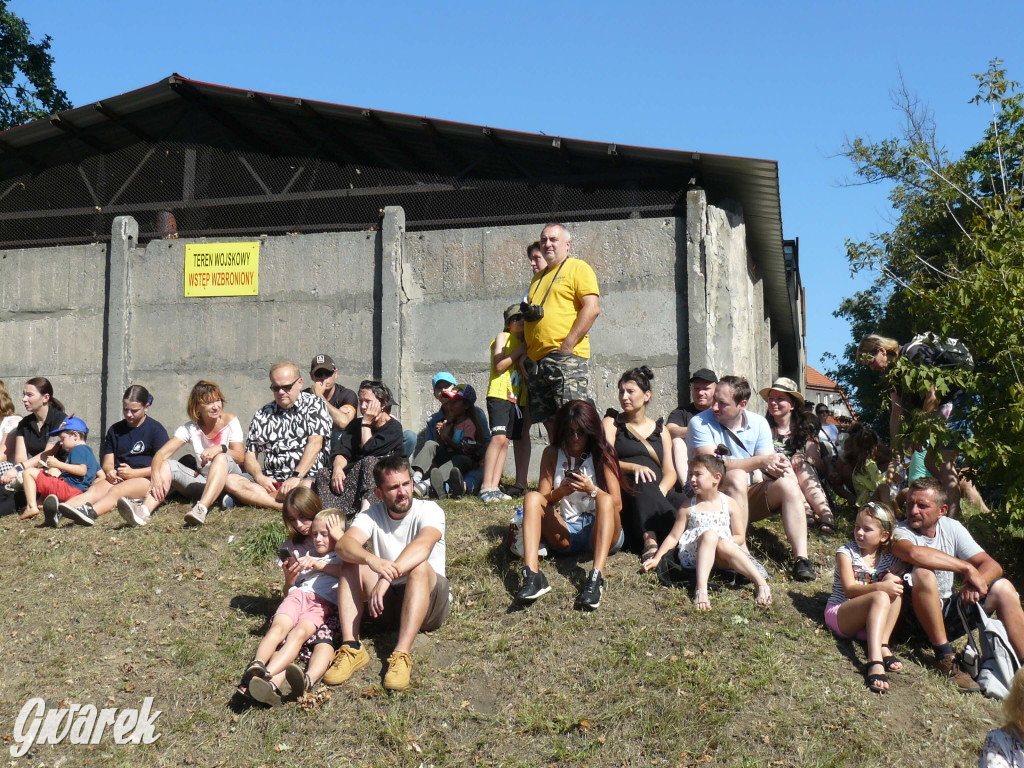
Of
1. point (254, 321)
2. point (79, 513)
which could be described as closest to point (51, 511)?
point (79, 513)

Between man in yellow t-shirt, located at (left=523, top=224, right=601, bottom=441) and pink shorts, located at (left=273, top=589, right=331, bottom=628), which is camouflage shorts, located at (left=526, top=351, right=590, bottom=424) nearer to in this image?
man in yellow t-shirt, located at (left=523, top=224, right=601, bottom=441)

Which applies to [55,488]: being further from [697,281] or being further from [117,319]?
[697,281]

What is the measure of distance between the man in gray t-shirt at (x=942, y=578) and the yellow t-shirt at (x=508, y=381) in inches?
138

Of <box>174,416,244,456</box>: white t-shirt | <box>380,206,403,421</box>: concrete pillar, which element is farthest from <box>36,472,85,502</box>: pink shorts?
<box>380,206,403,421</box>: concrete pillar

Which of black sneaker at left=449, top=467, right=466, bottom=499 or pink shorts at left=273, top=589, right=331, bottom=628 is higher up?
black sneaker at left=449, top=467, right=466, bottom=499

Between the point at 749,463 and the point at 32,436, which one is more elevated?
the point at 32,436

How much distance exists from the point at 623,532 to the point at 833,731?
235 centimetres

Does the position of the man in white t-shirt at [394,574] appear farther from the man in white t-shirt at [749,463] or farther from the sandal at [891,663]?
the sandal at [891,663]

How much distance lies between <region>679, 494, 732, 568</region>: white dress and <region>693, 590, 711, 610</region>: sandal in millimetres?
273

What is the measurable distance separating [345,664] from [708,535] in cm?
243

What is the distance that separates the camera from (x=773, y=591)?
7.09 m

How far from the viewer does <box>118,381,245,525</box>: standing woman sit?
930cm

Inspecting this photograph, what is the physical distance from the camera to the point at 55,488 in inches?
Result: 389

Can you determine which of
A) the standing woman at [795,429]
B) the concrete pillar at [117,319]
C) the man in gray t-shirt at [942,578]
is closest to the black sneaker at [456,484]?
the standing woman at [795,429]
